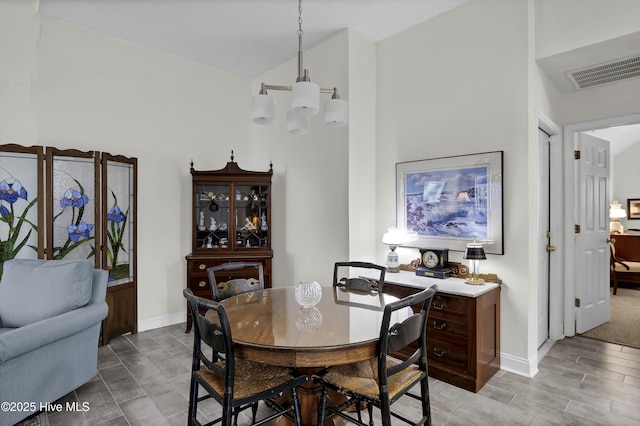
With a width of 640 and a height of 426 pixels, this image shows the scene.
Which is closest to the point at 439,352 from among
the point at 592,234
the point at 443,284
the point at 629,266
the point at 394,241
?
the point at 443,284

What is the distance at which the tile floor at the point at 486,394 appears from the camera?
229 cm

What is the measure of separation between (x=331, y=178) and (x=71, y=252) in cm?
269

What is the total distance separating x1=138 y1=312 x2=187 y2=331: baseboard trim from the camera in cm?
404

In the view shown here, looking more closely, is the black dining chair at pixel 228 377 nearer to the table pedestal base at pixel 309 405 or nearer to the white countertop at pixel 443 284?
the table pedestal base at pixel 309 405

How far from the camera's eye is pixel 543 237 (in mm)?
3557

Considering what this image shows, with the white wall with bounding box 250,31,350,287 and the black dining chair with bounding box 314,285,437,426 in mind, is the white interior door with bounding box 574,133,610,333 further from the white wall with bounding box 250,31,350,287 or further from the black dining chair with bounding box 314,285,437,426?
the black dining chair with bounding box 314,285,437,426

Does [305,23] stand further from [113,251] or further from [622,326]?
[622,326]

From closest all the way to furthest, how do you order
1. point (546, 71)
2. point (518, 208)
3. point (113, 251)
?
1. point (518, 208)
2. point (546, 71)
3. point (113, 251)

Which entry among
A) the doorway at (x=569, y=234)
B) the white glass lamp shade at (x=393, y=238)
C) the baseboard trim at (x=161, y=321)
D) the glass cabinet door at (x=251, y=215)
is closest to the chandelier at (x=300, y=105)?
the white glass lamp shade at (x=393, y=238)

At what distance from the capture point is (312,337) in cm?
165

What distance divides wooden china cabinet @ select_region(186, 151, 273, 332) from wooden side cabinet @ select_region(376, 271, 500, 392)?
1932 mm

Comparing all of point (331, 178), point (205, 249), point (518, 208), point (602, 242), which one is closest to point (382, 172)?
point (331, 178)

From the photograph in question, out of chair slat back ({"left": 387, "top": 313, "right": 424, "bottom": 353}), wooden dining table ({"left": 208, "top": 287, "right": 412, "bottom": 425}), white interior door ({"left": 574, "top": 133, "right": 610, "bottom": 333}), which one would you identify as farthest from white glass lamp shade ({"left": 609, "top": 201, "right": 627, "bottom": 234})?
chair slat back ({"left": 387, "top": 313, "right": 424, "bottom": 353})

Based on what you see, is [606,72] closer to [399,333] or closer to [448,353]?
[448,353]
